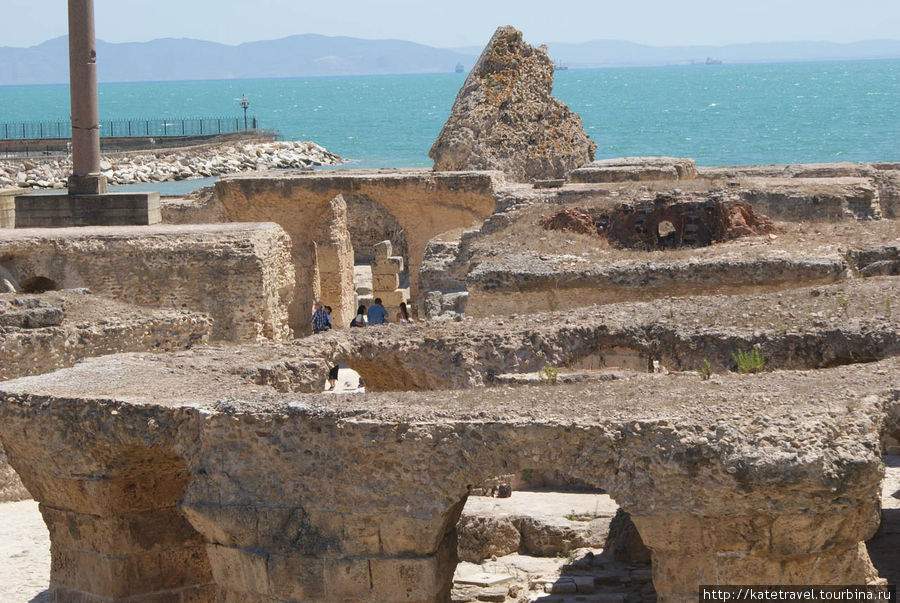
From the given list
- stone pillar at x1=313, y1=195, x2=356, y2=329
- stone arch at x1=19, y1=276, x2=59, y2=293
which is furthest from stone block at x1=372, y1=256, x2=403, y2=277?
stone arch at x1=19, y1=276, x2=59, y2=293

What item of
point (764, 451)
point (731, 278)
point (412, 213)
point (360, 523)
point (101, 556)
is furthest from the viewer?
point (412, 213)

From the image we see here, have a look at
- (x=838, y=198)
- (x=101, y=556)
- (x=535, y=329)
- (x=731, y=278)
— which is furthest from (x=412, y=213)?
(x=101, y=556)

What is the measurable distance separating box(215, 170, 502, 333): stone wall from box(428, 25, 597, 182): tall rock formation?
125 cm

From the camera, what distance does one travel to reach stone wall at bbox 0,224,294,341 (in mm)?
16516

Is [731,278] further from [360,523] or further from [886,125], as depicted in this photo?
[886,125]

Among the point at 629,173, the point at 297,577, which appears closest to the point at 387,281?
the point at 629,173

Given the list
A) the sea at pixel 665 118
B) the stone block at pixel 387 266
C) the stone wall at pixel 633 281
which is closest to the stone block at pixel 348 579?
the stone wall at pixel 633 281

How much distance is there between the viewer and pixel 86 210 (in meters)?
19.3

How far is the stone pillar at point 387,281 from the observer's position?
84.2ft

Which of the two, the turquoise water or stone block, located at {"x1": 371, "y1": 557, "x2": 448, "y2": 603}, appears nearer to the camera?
stone block, located at {"x1": 371, "y1": 557, "x2": 448, "y2": 603}

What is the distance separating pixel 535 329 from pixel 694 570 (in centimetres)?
319

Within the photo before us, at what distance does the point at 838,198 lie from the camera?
52.4 ft

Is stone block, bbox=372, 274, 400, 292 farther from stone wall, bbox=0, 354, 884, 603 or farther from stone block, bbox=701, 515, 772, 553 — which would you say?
stone block, bbox=701, 515, 772, 553

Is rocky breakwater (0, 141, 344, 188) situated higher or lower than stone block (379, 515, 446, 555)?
→ lower
